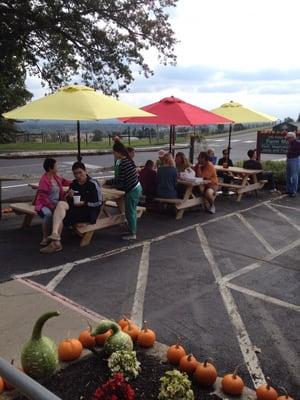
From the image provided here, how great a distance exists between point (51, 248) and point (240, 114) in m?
7.09

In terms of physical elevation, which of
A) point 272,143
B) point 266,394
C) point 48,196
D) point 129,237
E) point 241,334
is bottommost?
point 241,334

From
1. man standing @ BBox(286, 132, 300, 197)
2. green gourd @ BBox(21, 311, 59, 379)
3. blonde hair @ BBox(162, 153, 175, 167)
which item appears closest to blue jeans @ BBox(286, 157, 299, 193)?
man standing @ BBox(286, 132, 300, 197)

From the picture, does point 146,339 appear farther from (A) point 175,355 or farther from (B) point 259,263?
(B) point 259,263

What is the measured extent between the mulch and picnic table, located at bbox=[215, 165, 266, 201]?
25.3 feet

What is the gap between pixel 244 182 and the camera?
10.8m

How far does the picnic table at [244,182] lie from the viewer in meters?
10.6

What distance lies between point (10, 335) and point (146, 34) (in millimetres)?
12948

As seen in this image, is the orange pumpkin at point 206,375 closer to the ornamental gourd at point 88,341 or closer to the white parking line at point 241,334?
the white parking line at point 241,334

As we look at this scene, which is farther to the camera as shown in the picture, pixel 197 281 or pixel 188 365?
pixel 197 281

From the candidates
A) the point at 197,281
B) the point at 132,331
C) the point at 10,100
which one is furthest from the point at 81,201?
the point at 10,100

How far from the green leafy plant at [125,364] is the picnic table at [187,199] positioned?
565 centimetres

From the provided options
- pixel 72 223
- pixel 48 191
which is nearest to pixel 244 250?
pixel 72 223

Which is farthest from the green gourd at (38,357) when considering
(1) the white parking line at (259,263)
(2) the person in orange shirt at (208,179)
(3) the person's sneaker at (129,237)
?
(2) the person in orange shirt at (208,179)

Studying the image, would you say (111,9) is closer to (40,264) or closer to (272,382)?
(40,264)
